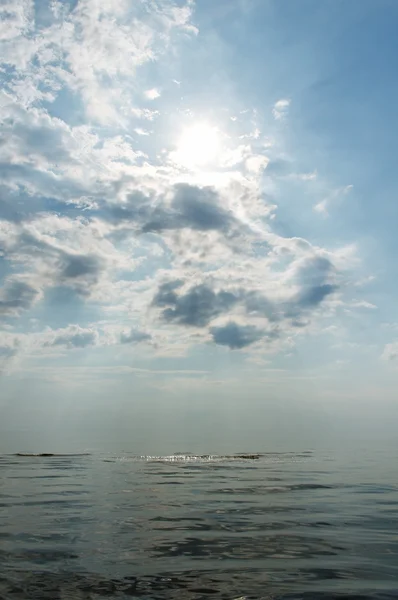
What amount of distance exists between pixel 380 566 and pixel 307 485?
68.3 feet

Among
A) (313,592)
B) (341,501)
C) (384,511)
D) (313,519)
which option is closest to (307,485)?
(341,501)

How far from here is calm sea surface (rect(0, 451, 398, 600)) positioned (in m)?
13.5

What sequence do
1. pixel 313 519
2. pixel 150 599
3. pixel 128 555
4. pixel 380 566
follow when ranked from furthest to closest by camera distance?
pixel 313 519 → pixel 128 555 → pixel 380 566 → pixel 150 599

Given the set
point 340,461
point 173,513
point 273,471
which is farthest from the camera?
point 340,461

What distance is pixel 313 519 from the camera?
76.8 ft

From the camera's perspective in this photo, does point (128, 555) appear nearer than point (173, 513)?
Yes

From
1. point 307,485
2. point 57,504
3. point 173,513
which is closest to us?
point 173,513

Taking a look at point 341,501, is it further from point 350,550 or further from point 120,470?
point 120,470

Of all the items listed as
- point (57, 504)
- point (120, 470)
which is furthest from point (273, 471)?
point (57, 504)

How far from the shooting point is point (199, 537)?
64.2 feet

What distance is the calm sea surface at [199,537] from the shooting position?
532 inches

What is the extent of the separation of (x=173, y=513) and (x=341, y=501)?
35.0 feet

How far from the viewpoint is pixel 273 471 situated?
4603cm

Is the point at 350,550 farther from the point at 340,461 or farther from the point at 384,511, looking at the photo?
the point at 340,461
